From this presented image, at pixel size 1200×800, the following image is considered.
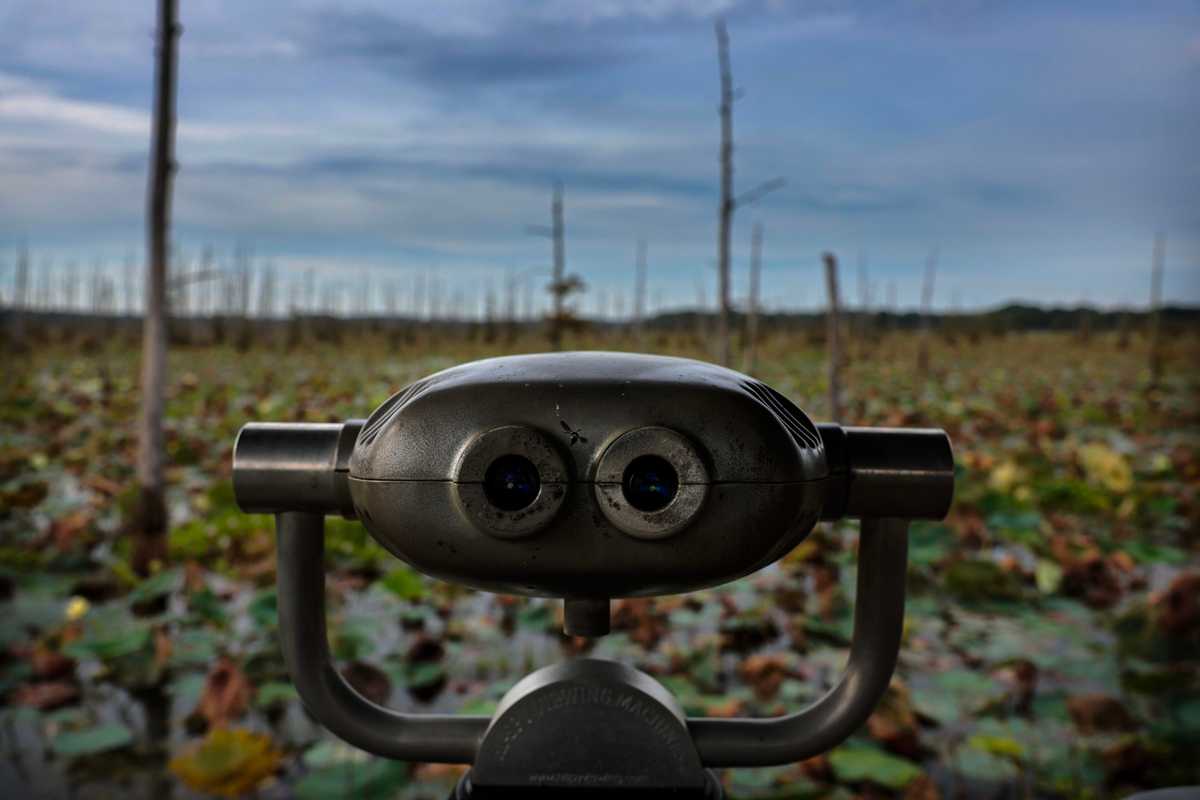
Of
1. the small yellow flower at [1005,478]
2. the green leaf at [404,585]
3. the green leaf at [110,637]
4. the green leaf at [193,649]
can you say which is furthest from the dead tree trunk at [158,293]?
the small yellow flower at [1005,478]

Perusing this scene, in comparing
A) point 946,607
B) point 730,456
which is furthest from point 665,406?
point 946,607

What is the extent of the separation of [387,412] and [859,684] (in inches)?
12.7

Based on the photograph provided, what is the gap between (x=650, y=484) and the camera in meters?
0.43

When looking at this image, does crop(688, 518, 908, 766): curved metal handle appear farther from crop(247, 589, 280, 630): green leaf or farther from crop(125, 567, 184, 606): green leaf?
crop(125, 567, 184, 606): green leaf

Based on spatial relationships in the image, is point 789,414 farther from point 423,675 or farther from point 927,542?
point 927,542

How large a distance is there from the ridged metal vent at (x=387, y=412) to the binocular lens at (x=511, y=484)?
0.06 meters

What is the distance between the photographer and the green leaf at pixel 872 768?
5.08 ft

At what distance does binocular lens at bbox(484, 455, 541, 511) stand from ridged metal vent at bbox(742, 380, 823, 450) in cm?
11

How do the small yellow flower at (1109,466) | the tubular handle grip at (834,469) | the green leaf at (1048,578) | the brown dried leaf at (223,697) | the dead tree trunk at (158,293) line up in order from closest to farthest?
the tubular handle grip at (834,469)
the brown dried leaf at (223,697)
the green leaf at (1048,578)
the dead tree trunk at (158,293)
the small yellow flower at (1109,466)

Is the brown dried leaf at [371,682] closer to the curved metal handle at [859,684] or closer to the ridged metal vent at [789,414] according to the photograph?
the curved metal handle at [859,684]

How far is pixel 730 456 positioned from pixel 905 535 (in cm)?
20

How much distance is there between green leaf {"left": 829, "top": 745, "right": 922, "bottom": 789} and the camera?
60.9 inches

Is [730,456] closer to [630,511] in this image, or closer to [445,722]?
[630,511]

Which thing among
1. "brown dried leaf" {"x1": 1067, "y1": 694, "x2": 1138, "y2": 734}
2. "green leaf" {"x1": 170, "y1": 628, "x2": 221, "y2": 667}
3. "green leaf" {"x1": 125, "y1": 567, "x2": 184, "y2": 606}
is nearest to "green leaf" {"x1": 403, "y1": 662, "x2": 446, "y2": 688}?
"green leaf" {"x1": 170, "y1": 628, "x2": 221, "y2": 667}
